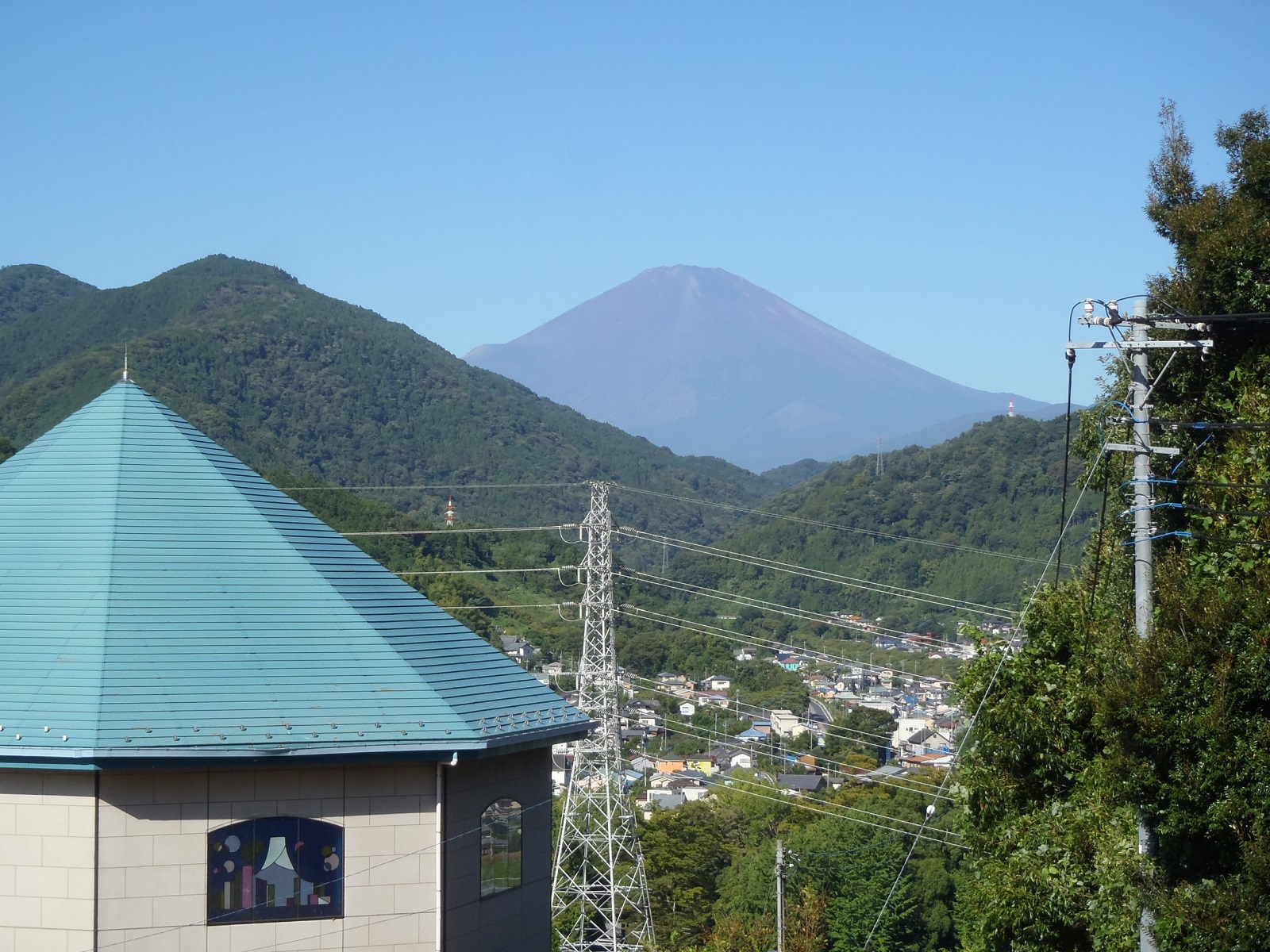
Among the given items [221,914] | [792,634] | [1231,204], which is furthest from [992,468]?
[221,914]

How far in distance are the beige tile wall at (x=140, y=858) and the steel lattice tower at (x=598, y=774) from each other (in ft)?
59.5

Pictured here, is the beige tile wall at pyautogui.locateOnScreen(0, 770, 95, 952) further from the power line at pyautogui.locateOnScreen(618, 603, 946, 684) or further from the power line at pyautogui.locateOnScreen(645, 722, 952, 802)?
the power line at pyautogui.locateOnScreen(618, 603, 946, 684)

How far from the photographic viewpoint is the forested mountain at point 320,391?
4879 inches

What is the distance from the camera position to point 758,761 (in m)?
75.6

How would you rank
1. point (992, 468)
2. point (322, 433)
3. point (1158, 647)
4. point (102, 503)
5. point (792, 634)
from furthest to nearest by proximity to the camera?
point (322, 433)
point (792, 634)
point (992, 468)
point (102, 503)
point (1158, 647)

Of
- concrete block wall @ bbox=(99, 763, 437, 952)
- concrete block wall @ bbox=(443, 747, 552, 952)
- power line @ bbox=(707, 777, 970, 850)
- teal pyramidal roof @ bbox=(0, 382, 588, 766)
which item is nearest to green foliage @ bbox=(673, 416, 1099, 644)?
power line @ bbox=(707, 777, 970, 850)

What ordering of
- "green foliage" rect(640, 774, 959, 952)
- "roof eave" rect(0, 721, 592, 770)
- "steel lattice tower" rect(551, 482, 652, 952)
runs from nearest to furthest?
"roof eave" rect(0, 721, 592, 770) < "steel lattice tower" rect(551, 482, 652, 952) < "green foliage" rect(640, 774, 959, 952)

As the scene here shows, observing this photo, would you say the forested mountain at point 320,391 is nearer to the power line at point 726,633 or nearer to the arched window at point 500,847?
the power line at point 726,633

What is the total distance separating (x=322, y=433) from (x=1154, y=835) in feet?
427

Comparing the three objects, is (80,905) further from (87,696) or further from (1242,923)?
(1242,923)

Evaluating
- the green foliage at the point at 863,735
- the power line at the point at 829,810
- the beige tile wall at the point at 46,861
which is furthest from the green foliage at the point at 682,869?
the beige tile wall at the point at 46,861

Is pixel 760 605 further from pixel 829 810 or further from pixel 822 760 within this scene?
pixel 822 760

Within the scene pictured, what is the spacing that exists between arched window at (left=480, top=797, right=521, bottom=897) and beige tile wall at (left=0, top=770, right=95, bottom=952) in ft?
13.4

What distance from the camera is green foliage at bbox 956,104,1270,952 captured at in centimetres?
1148
